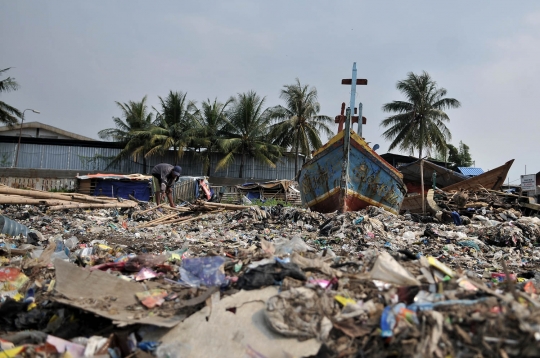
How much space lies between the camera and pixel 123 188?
54.3 feet

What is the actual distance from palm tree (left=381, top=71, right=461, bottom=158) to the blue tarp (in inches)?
713

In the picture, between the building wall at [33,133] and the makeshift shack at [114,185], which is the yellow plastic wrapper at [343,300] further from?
the building wall at [33,133]

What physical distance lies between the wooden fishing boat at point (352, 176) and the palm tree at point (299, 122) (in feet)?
52.6

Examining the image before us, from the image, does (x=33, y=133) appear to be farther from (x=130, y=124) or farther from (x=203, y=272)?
(x=203, y=272)

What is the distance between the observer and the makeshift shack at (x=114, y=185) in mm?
16242

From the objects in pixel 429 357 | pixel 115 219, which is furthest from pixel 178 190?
pixel 429 357

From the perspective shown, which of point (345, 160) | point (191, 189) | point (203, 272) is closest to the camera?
point (203, 272)

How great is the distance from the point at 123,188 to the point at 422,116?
65.8ft

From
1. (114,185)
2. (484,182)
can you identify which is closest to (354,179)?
(484,182)

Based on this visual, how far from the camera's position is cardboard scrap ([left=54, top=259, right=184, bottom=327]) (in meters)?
2.12

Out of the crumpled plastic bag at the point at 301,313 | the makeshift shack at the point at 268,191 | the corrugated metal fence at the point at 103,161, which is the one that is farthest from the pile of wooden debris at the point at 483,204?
the corrugated metal fence at the point at 103,161

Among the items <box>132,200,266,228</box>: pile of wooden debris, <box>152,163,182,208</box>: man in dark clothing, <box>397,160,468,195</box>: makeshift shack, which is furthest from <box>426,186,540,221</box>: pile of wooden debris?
<box>152,163,182,208</box>: man in dark clothing

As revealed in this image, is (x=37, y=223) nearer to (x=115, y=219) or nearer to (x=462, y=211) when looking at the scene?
(x=115, y=219)

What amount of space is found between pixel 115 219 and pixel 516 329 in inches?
318
